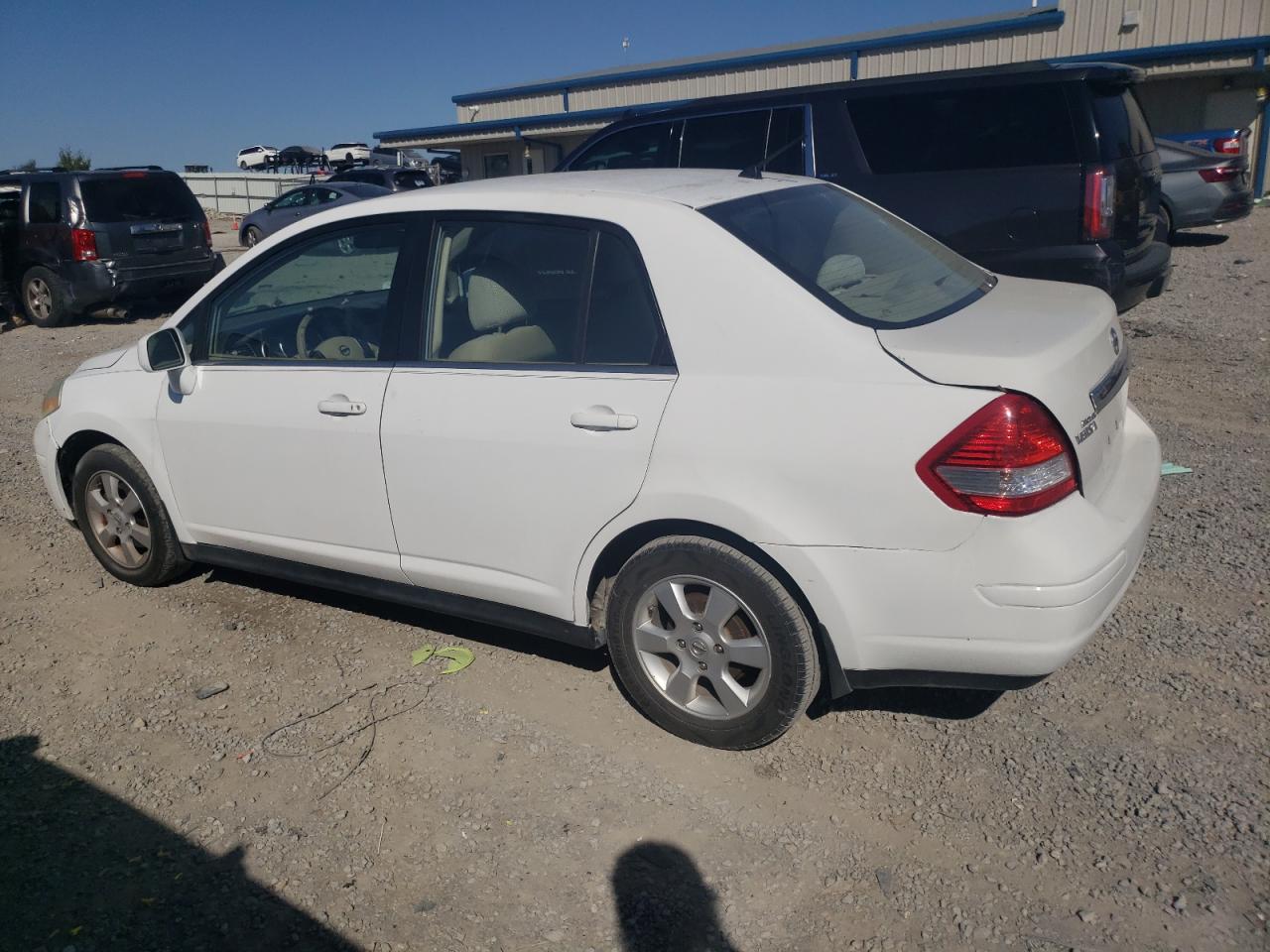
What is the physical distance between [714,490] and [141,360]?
8.74ft

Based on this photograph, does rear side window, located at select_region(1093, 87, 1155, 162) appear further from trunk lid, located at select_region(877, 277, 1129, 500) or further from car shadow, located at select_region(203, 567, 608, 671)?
car shadow, located at select_region(203, 567, 608, 671)

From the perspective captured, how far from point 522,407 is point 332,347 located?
3.62ft

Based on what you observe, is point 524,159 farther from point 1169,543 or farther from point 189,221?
point 1169,543

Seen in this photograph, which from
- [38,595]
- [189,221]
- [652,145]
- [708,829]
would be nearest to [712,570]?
[708,829]

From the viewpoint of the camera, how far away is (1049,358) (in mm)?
2977

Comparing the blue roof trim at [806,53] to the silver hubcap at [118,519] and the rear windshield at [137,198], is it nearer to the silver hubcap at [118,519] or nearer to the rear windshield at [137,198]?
the rear windshield at [137,198]

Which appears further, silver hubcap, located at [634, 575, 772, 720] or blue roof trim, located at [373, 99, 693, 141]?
blue roof trim, located at [373, 99, 693, 141]

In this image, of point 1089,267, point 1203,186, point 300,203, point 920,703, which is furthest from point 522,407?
point 300,203

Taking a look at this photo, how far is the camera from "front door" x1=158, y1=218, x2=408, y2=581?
391 cm

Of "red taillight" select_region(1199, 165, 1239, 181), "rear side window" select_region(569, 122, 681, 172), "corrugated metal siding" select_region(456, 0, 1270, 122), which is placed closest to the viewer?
"rear side window" select_region(569, 122, 681, 172)

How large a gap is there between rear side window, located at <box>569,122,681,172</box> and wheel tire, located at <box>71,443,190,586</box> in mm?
4225

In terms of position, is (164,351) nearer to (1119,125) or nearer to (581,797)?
(581,797)

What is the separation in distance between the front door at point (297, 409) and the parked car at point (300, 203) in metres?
16.9

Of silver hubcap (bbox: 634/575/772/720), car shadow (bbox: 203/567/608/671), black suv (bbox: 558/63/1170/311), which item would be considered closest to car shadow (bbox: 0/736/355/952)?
silver hubcap (bbox: 634/575/772/720)
